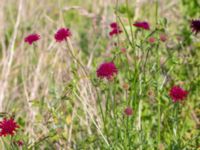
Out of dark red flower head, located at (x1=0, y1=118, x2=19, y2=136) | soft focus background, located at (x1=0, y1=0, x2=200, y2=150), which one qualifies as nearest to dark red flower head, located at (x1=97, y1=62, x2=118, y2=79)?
soft focus background, located at (x1=0, y1=0, x2=200, y2=150)

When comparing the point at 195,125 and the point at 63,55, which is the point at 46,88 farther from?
the point at 195,125

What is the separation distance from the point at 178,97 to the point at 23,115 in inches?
50.7

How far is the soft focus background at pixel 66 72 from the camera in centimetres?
219

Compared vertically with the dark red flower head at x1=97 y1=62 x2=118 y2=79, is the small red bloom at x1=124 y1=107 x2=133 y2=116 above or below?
below

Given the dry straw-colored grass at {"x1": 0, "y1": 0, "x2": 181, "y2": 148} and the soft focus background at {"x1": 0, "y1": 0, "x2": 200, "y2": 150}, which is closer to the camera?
the soft focus background at {"x1": 0, "y1": 0, "x2": 200, "y2": 150}

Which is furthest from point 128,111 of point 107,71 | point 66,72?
point 66,72

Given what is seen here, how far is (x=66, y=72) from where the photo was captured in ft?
8.50

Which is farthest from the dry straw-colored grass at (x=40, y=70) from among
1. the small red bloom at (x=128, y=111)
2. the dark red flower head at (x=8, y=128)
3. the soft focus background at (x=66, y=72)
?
the dark red flower head at (x=8, y=128)

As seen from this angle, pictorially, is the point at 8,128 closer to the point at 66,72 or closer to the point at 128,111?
the point at 128,111

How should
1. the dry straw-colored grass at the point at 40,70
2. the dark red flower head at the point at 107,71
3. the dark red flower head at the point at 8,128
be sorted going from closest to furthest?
the dark red flower head at the point at 8,128
the dark red flower head at the point at 107,71
the dry straw-colored grass at the point at 40,70

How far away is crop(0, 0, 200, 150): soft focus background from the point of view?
219 cm

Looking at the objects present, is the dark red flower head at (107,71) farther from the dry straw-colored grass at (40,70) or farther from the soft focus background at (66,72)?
the dry straw-colored grass at (40,70)

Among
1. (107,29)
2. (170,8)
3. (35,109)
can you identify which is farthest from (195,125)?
(170,8)

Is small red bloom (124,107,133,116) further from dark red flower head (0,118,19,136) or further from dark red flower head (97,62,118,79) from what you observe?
dark red flower head (0,118,19,136)
